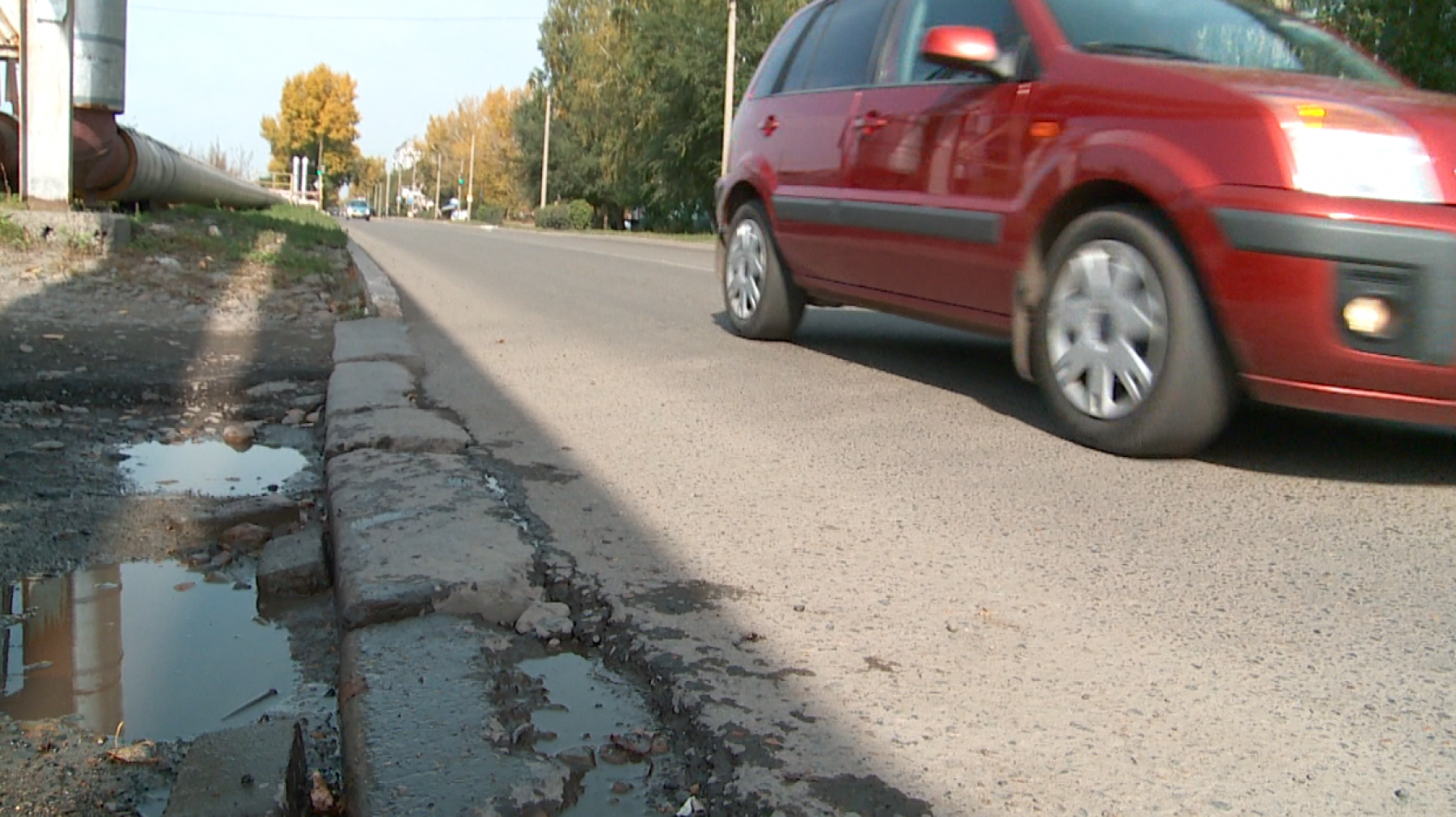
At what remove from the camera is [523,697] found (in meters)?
2.35

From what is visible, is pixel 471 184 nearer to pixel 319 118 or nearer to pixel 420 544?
pixel 319 118

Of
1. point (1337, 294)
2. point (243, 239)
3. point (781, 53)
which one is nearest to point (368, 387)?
point (781, 53)

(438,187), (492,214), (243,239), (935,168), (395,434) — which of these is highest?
(438,187)

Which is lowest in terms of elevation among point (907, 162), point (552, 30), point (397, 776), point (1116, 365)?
point (397, 776)

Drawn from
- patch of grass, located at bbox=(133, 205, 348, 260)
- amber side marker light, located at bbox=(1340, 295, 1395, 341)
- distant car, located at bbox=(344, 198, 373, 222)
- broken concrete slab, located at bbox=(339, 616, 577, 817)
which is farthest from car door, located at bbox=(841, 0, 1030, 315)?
distant car, located at bbox=(344, 198, 373, 222)

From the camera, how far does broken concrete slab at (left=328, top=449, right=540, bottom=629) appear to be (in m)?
2.72

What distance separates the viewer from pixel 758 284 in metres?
6.82

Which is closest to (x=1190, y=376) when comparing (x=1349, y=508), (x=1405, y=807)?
(x=1349, y=508)

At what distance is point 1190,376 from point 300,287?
737cm

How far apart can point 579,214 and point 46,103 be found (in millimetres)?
53000

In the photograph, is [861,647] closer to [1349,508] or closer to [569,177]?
[1349,508]

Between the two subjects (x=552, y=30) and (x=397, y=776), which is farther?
(x=552, y=30)

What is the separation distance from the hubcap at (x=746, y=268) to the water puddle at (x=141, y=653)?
398cm

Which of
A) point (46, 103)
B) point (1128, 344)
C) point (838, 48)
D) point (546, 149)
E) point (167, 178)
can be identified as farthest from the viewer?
point (546, 149)
